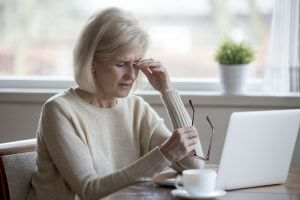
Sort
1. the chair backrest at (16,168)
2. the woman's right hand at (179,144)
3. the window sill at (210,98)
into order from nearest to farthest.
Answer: the woman's right hand at (179,144), the chair backrest at (16,168), the window sill at (210,98)

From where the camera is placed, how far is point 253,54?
3258 mm

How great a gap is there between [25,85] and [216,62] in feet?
3.38

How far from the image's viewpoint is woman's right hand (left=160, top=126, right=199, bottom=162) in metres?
2.00

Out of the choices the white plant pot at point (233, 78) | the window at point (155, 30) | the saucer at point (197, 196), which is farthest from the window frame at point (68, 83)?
the saucer at point (197, 196)

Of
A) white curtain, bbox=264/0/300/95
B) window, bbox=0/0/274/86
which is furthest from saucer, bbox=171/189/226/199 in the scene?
window, bbox=0/0/274/86

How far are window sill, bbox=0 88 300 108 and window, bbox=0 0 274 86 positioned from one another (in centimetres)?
24

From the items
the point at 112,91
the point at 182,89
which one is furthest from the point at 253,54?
the point at 112,91

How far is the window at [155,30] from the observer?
3.42 metres

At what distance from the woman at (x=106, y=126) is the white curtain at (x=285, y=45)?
0.98m

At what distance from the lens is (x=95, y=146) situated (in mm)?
2256

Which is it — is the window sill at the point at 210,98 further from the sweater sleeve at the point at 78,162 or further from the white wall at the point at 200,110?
the sweater sleeve at the point at 78,162

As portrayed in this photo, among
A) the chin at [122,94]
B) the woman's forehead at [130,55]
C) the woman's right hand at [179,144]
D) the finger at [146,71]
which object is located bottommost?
the woman's right hand at [179,144]

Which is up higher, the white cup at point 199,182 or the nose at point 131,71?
the nose at point 131,71

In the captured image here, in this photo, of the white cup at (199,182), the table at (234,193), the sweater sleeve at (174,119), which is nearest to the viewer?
the white cup at (199,182)
